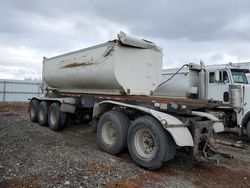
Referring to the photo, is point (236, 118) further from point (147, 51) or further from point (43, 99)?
point (43, 99)

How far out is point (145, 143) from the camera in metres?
6.09

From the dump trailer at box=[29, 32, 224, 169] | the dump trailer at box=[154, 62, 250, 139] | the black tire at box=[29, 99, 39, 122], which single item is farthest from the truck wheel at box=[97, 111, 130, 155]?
the black tire at box=[29, 99, 39, 122]

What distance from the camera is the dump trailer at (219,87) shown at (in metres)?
9.61

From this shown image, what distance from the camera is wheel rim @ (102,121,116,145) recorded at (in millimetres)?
7176

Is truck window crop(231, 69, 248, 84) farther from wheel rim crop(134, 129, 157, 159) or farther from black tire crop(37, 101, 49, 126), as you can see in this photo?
black tire crop(37, 101, 49, 126)


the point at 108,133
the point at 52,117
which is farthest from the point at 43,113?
the point at 108,133

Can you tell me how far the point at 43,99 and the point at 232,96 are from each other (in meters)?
7.51

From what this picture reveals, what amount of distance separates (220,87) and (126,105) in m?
5.19

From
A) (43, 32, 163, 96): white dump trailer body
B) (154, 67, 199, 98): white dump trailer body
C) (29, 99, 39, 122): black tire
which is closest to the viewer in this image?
(43, 32, 163, 96): white dump trailer body

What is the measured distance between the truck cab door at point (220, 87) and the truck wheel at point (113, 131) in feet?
16.6

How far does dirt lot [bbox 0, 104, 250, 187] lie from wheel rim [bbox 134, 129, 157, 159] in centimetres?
35

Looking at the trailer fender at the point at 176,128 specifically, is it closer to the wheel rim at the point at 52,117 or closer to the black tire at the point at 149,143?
the black tire at the point at 149,143

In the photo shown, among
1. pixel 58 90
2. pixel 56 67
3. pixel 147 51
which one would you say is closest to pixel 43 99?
pixel 58 90

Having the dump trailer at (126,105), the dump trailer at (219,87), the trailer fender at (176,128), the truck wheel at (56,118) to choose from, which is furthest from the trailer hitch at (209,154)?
the truck wheel at (56,118)
